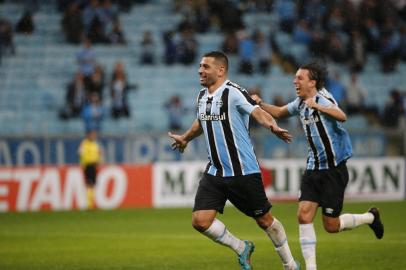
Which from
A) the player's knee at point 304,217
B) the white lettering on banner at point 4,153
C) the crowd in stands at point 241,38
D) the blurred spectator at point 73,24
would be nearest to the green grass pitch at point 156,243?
the player's knee at point 304,217

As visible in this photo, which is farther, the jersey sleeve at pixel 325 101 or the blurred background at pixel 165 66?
the blurred background at pixel 165 66

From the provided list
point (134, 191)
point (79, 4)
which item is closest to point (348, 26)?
point (79, 4)

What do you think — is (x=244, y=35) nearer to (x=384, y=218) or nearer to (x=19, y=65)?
(x=19, y=65)

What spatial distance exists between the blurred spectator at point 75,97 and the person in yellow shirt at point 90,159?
214cm

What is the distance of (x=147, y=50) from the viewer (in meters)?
27.3

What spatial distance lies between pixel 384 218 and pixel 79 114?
9.71m

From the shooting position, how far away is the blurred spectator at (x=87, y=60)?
2525cm

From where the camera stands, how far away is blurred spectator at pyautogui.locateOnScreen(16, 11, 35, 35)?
90.4 ft

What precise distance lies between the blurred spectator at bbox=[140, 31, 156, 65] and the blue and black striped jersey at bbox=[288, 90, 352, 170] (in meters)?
17.1

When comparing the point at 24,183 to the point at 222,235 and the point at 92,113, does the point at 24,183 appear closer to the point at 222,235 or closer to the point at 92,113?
the point at 92,113

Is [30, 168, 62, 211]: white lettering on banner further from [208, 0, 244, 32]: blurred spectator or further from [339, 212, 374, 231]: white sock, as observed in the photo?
[339, 212, 374, 231]: white sock

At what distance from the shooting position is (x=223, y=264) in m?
11.5

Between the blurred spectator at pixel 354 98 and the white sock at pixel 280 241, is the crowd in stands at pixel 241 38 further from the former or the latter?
the white sock at pixel 280 241

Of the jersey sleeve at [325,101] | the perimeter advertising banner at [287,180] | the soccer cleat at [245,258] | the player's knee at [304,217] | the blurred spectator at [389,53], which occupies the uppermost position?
the jersey sleeve at [325,101]
